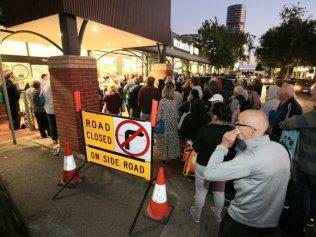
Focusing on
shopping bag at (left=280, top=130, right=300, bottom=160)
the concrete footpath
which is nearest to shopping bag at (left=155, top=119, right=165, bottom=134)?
the concrete footpath

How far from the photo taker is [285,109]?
4258 mm

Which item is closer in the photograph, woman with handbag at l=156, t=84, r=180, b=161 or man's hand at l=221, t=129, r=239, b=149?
man's hand at l=221, t=129, r=239, b=149

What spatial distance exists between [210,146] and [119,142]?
145 centimetres

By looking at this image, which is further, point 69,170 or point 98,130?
point 69,170

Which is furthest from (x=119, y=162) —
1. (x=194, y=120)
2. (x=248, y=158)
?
(x=248, y=158)

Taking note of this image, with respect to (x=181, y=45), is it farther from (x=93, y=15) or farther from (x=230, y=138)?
(x=230, y=138)

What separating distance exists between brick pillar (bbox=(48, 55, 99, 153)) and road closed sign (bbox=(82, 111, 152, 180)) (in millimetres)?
1639

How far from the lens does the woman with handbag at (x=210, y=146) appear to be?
3.19 m

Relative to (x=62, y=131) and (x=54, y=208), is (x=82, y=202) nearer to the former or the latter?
(x=54, y=208)

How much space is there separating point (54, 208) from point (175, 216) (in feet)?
6.67

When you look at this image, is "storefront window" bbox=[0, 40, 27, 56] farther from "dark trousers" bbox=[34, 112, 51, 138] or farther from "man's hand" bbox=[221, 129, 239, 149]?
"man's hand" bbox=[221, 129, 239, 149]

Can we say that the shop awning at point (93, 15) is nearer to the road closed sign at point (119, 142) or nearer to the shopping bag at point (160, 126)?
the road closed sign at point (119, 142)

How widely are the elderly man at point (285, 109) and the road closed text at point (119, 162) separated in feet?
8.35

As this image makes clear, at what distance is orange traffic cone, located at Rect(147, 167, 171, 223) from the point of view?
→ 3.47 m
